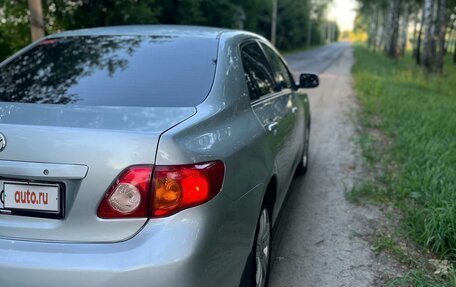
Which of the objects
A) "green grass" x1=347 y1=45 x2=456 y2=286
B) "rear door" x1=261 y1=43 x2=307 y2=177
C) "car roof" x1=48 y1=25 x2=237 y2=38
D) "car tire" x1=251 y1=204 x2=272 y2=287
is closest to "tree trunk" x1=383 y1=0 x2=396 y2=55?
"green grass" x1=347 y1=45 x2=456 y2=286

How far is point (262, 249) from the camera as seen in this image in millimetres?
2990

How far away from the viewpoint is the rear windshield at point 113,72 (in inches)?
104

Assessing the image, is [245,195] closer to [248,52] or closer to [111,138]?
[111,138]

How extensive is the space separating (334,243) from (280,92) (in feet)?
4.39

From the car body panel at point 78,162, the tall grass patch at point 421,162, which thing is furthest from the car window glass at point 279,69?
the car body panel at point 78,162

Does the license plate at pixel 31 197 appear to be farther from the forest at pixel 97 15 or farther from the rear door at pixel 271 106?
the forest at pixel 97 15

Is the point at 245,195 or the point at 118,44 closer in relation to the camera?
the point at 245,195

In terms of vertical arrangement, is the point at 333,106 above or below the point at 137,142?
below

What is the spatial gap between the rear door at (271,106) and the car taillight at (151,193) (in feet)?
3.65

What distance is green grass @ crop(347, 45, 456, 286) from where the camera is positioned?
382 centimetres

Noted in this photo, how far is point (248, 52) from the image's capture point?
11.5 feet

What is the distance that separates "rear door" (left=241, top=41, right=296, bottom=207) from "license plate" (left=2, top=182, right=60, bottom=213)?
143 cm

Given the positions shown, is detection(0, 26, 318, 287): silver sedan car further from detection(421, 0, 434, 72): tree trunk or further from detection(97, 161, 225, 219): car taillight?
detection(421, 0, 434, 72): tree trunk

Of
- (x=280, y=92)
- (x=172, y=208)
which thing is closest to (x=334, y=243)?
(x=280, y=92)
